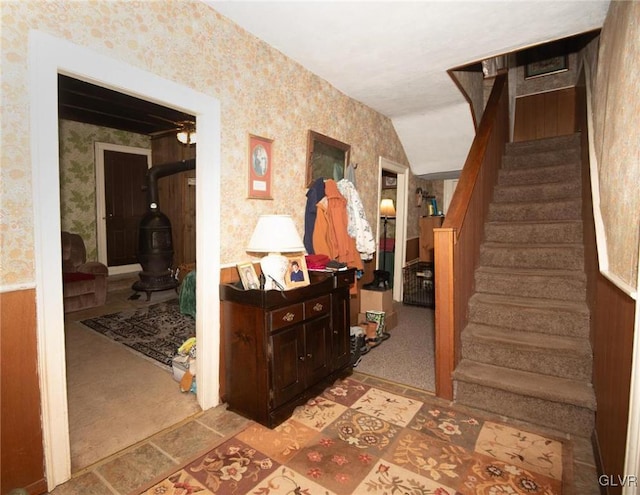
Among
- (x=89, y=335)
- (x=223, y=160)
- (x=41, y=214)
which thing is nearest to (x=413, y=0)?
(x=223, y=160)

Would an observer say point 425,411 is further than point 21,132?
Yes

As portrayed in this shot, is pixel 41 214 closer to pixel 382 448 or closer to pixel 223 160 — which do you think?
pixel 223 160

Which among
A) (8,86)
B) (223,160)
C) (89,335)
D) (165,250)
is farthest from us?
(165,250)

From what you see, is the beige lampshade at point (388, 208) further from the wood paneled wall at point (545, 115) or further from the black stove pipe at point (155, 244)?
the black stove pipe at point (155, 244)

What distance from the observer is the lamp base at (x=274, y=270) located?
2.21m

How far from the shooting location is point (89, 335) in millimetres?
3596

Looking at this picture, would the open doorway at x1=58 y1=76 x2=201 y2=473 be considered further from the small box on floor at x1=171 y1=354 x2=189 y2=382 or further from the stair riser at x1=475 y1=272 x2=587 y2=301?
the stair riser at x1=475 y1=272 x2=587 y2=301

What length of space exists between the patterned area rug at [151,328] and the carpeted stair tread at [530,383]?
243 cm

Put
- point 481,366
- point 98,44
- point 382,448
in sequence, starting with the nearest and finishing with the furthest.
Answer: point 98,44 < point 382,448 < point 481,366

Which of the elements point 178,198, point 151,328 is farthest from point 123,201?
point 151,328

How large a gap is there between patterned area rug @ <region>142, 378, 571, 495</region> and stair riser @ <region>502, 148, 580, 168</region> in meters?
3.08

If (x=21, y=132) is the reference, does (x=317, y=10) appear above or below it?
Answer: above

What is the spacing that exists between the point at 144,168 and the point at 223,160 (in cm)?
489

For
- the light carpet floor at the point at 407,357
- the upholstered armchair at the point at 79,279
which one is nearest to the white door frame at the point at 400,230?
the light carpet floor at the point at 407,357
